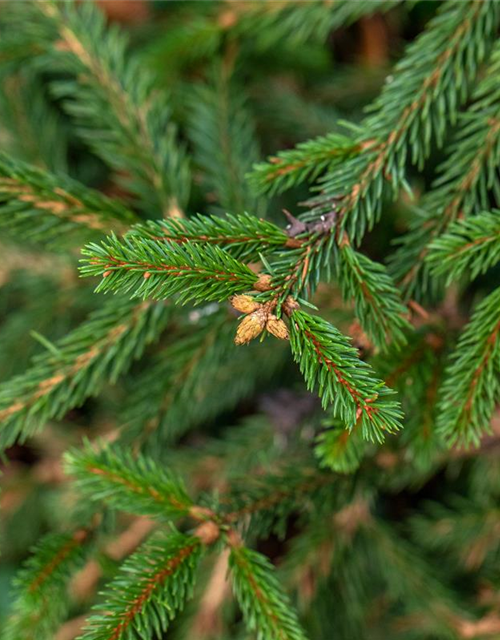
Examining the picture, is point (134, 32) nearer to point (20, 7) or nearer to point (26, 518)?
point (20, 7)

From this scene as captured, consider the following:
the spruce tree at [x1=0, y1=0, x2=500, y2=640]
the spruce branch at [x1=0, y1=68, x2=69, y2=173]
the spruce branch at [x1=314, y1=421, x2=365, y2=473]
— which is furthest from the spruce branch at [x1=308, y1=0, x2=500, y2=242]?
the spruce branch at [x1=0, y1=68, x2=69, y2=173]

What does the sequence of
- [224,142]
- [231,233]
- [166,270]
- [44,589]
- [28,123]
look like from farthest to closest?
[28,123], [224,142], [44,589], [231,233], [166,270]

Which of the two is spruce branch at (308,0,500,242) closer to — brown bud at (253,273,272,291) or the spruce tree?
the spruce tree

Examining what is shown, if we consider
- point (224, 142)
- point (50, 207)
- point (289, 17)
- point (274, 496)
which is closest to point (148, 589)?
point (274, 496)

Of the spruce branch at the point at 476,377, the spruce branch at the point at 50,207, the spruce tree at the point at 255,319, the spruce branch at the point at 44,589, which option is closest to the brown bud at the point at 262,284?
the spruce tree at the point at 255,319

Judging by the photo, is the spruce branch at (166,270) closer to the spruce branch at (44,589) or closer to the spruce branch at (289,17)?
the spruce branch at (44,589)

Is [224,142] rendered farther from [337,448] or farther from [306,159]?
[337,448]

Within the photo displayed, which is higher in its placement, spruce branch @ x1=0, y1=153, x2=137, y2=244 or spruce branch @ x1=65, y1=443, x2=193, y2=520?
spruce branch @ x1=0, y1=153, x2=137, y2=244
